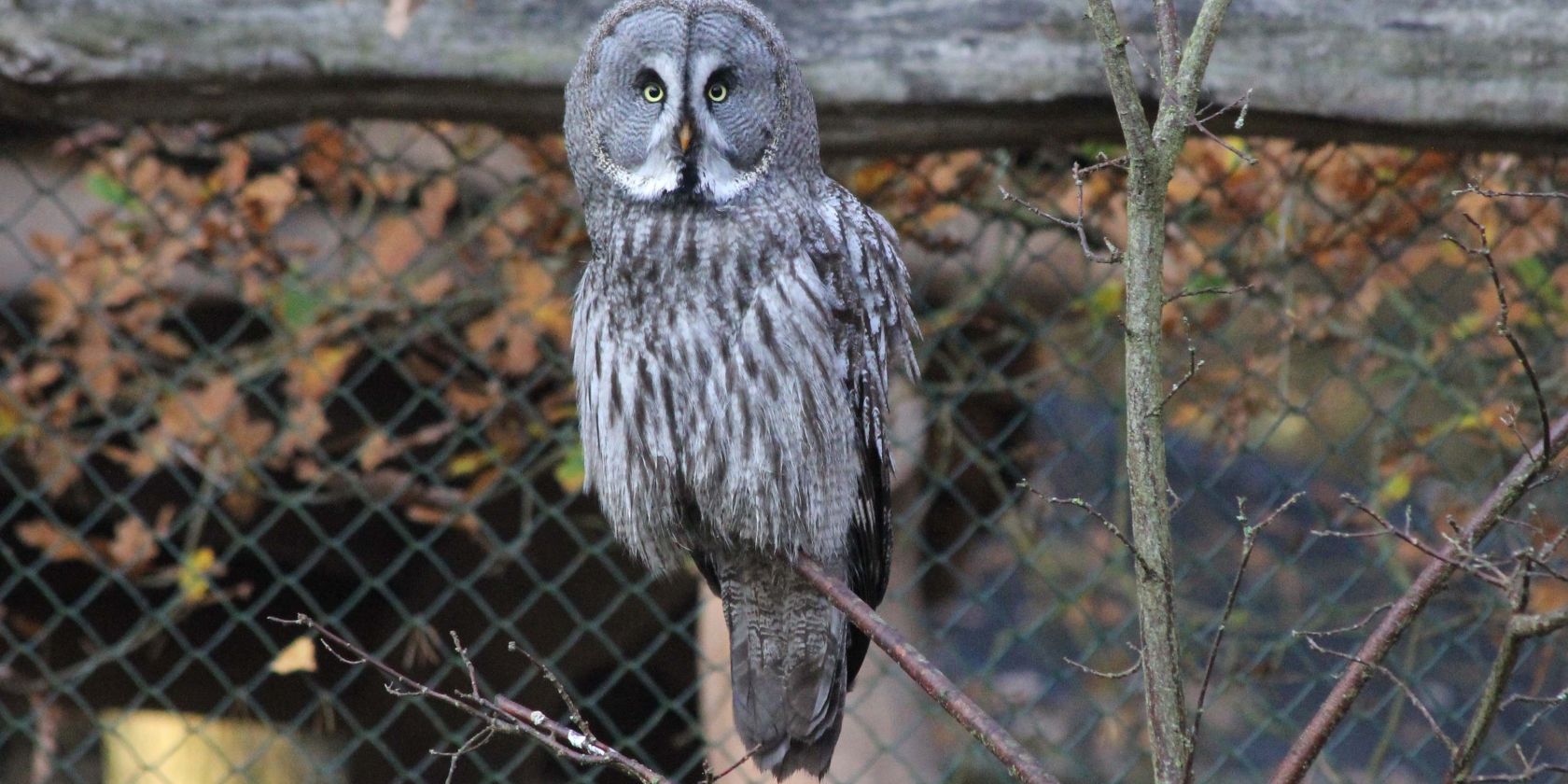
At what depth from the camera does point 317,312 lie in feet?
8.69

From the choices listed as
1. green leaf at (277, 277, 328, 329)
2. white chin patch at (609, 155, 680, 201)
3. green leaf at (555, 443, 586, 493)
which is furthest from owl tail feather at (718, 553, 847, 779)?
green leaf at (277, 277, 328, 329)

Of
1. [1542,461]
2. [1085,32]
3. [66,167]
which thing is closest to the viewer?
[1542,461]

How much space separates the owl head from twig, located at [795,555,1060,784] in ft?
1.59

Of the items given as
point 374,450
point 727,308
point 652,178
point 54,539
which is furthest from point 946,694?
point 54,539

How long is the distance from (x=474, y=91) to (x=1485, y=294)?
67.5 inches

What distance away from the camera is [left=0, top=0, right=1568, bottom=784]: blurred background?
2.05 metres

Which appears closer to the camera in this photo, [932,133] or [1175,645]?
[1175,645]

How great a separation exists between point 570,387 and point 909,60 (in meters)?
0.97

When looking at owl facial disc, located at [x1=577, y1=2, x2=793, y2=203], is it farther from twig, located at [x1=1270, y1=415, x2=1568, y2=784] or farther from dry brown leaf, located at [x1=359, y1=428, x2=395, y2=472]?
dry brown leaf, located at [x1=359, y1=428, x2=395, y2=472]

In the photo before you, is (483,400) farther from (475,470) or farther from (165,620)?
(165,620)

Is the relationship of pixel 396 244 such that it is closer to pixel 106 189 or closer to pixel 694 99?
pixel 106 189

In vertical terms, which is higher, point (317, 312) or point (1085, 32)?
point (1085, 32)

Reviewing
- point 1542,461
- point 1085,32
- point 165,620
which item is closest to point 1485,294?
point 1085,32

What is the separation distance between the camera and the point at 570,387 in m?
2.72
